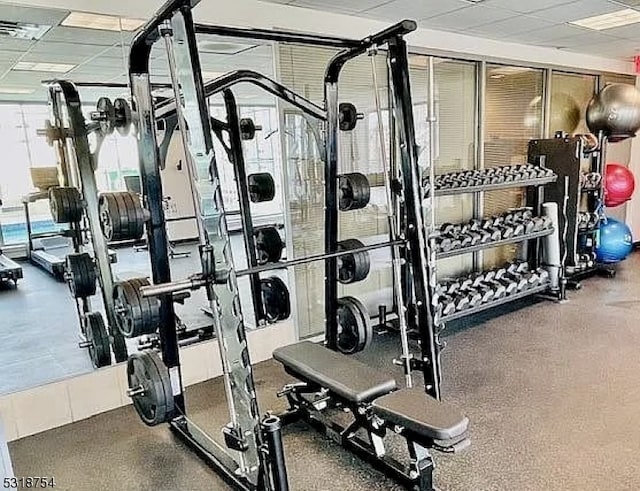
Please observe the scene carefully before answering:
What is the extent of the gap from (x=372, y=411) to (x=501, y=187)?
309 cm

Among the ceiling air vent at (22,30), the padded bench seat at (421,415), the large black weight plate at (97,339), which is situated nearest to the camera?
the padded bench seat at (421,415)

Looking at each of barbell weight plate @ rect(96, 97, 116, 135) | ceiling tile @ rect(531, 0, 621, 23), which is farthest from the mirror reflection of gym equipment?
ceiling tile @ rect(531, 0, 621, 23)

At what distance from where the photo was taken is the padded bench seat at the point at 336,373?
2396mm

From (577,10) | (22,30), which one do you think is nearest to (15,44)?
(22,30)

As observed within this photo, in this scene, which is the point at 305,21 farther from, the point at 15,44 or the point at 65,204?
the point at 65,204

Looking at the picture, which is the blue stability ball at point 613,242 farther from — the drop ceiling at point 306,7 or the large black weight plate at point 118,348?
the large black weight plate at point 118,348

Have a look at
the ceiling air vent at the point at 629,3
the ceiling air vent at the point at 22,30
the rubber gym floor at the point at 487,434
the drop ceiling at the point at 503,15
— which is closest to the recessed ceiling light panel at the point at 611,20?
the drop ceiling at the point at 503,15

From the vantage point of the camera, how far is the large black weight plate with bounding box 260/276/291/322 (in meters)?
3.85

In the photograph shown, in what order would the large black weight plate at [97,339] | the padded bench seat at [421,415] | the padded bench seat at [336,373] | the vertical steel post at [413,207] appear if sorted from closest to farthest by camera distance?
the padded bench seat at [421,415]
the padded bench seat at [336,373]
the vertical steel post at [413,207]
the large black weight plate at [97,339]

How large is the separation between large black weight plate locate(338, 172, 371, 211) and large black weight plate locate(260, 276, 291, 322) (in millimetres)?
822

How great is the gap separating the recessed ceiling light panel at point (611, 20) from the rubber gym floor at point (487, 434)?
9.06ft

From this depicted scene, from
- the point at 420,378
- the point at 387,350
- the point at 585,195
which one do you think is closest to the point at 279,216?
the point at 387,350

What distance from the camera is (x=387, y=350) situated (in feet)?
13.5

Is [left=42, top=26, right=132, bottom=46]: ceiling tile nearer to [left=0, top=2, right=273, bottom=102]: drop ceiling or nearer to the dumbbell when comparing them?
[left=0, top=2, right=273, bottom=102]: drop ceiling
